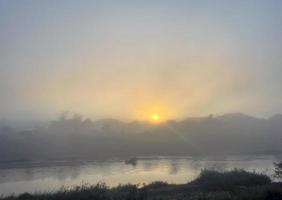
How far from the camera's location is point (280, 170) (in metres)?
43.2

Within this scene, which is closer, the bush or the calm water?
the bush

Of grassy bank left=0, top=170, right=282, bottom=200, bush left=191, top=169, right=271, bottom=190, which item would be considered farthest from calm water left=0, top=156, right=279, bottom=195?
grassy bank left=0, top=170, right=282, bottom=200

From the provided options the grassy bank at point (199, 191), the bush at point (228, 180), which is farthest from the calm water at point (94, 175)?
the grassy bank at point (199, 191)

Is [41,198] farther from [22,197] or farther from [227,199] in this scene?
[227,199]

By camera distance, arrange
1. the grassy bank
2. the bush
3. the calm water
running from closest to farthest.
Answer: the grassy bank, the bush, the calm water

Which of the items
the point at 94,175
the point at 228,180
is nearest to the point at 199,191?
the point at 228,180

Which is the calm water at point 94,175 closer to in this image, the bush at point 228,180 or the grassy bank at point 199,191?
the bush at point 228,180

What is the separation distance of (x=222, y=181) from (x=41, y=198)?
15.5m

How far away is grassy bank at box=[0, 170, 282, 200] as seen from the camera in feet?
83.7

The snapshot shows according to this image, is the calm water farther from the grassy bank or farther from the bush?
the grassy bank

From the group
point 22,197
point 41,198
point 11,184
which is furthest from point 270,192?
point 11,184

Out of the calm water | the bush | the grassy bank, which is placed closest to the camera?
the grassy bank

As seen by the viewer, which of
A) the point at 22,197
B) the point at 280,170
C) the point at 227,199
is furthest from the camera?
the point at 280,170

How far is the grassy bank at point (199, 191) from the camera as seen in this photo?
25525 mm
